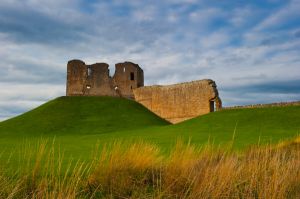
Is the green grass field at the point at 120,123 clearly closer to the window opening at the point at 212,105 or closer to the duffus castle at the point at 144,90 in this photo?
the duffus castle at the point at 144,90

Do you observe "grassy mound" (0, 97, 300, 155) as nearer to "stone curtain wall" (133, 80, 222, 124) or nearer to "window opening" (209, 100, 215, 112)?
"stone curtain wall" (133, 80, 222, 124)

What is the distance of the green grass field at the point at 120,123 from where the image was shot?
20609 mm

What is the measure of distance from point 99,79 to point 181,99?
11.2 metres

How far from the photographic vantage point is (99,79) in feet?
138

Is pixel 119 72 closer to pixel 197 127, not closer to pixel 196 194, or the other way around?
pixel 197 127

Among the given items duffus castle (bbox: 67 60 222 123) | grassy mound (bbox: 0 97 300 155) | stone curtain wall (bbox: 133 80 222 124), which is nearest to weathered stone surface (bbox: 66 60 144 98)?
duffus castle (bbox: 67 60 222 123)

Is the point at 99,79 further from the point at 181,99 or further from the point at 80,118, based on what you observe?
the point at 80,118

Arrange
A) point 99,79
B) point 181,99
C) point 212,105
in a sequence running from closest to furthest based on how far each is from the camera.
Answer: point 212,105
point 181,99
point 99,79

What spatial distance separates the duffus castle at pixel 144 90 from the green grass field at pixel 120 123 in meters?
2.03

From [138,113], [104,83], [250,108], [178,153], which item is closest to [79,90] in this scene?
[104,83]

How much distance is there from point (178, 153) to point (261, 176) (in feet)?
4.02

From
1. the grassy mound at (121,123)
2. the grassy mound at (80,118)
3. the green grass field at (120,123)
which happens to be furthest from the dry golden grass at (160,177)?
the grassy mound at (80,118)

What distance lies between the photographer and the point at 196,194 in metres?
4.69

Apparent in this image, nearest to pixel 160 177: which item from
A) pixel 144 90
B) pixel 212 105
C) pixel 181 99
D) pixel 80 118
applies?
pixel 80 118
